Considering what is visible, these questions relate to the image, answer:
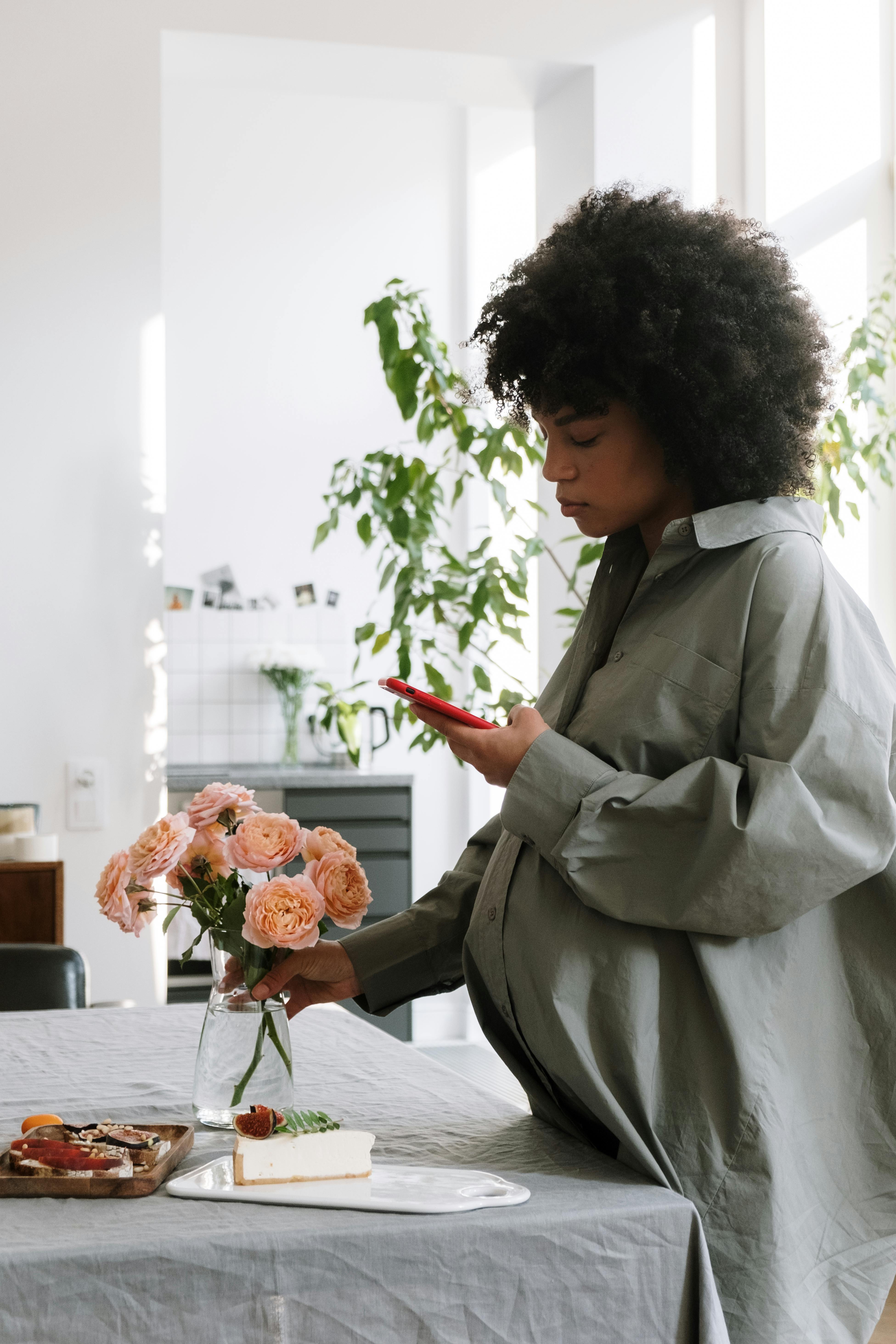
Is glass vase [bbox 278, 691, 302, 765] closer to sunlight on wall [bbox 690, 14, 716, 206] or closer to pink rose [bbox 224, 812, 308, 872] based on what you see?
sunlight on wall [bbox 690, 14, 716, 206]

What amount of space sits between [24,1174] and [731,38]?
10.3 ft

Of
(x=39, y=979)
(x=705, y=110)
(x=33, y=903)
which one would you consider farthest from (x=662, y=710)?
(x=705, y=110)

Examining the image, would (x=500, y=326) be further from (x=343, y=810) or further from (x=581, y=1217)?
(x=343, y=810)

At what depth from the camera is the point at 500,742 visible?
1.07m

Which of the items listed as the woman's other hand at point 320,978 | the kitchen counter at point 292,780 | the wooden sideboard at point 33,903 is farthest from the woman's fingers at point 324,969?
the kitchen counter at point 292,780

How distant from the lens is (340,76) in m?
3.24

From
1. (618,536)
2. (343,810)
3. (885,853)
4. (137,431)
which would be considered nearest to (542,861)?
(885,853)

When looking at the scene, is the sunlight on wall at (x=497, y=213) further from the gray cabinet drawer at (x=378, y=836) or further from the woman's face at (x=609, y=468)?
the woman's face at (x=609, y=468)

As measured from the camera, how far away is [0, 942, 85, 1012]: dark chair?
2148 millimetres

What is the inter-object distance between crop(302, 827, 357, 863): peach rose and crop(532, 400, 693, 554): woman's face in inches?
13.9

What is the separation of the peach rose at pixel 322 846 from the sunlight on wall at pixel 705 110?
251cm

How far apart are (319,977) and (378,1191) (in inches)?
12.8

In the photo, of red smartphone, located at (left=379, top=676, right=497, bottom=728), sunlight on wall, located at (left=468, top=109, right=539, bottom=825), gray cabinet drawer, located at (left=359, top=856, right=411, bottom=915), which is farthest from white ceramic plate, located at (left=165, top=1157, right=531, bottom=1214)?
sunlight on wall, located at (left=468, top=109, right=539, bottom=825)

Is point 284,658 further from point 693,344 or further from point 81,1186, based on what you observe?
point 81,1186
